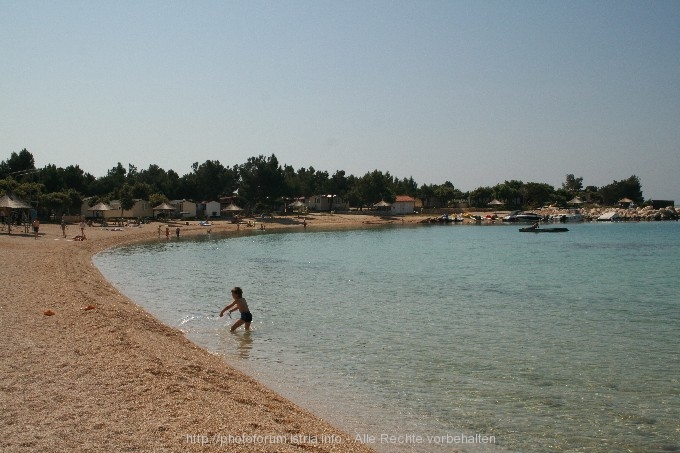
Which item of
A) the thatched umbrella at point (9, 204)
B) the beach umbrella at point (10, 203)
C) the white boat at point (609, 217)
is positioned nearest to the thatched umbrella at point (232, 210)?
the thatched umbrella at point (9, 204)

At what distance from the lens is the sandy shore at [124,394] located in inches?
289

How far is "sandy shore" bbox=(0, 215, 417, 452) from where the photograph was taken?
24.1 feet

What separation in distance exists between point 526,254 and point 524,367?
39.9 m

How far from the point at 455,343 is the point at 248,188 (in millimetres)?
86907

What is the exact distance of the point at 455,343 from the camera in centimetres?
1659

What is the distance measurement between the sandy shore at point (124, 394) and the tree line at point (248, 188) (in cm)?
5387

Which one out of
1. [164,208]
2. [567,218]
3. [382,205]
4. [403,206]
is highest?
[382,205]

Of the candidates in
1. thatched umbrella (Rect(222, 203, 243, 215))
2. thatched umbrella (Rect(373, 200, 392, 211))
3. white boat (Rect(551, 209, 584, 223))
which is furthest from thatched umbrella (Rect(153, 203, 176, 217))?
white boat (Rect(551, 209, 584, 223))

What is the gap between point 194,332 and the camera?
17500 millimetres

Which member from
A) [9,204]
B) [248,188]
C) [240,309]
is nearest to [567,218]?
[248,188]

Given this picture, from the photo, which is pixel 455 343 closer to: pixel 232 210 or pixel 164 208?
pixel 164 208

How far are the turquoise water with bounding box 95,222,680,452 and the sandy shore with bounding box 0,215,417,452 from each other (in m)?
1.29

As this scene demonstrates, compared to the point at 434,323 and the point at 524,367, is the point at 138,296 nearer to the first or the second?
the point at 434,323

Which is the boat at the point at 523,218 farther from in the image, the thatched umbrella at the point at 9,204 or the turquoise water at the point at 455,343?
the thatched umbrella at the point at 9,204
